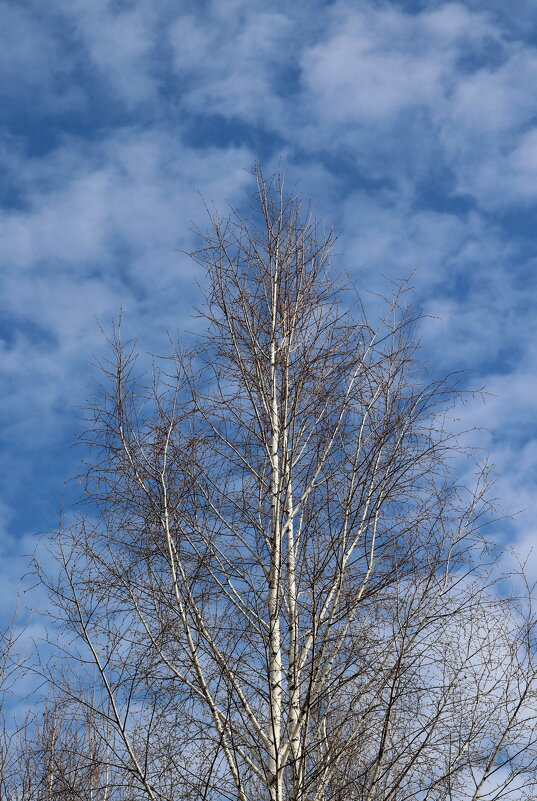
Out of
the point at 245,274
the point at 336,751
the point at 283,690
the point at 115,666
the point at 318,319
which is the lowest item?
the point at 336,751

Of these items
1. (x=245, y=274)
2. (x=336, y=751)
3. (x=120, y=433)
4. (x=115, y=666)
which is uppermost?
(x=245, y=274)

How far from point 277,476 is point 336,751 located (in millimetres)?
1784

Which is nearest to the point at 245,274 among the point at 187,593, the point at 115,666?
the point at 187,593

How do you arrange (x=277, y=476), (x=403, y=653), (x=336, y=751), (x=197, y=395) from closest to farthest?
(x=403, y=653)
(x=336, y=751)
(x=277, y=476)
(x=197, y=395)

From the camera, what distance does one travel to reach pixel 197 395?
20.8ft

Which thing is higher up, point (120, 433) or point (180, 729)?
point (120, 433)

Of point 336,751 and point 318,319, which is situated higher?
point 318,319

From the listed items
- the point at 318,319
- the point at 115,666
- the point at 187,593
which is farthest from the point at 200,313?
the point at 115,666

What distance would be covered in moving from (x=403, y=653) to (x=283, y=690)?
0.87 metres

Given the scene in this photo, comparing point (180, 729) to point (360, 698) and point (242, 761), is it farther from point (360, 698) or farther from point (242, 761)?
point (360, 698)

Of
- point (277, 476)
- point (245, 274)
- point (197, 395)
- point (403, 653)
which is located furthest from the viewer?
point (245, 274)

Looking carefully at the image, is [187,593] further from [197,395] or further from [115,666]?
[197,395]

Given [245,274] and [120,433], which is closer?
[120,433]

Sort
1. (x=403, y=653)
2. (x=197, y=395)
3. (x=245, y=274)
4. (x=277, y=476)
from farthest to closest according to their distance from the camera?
1. (x=245, y=274)
2. (x=197, y=395)
3. (x=277, y=476)
4. (x=403, y=653)
